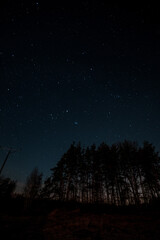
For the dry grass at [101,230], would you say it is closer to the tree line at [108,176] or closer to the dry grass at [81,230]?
the dry grass at [81,230]

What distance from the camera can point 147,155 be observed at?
26219 millimetres

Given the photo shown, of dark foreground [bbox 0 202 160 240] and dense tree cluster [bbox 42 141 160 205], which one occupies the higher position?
dense tree cluster [bbox 42 141 160 205]

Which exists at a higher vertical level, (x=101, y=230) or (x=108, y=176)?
(x=108, y=176)

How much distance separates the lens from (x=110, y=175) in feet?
84.2

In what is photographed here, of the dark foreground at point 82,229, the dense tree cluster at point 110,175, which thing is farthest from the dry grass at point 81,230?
the dense tree cluster at point 110,175

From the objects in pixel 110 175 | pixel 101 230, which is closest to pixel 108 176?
pixel 110 175

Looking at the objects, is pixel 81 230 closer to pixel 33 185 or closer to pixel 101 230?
pixel 101 230

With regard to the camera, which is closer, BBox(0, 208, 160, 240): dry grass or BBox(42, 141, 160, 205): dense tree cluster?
BBox(0, 208, 160, 240): dry grass

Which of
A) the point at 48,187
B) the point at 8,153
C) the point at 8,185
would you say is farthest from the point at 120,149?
the point at 8,185

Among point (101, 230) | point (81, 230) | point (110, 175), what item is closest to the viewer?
point (81, 230)

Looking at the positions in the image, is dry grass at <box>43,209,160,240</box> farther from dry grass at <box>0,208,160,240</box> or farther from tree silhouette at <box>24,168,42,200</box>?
tree silhouette at <box>24,168,42,200</box>

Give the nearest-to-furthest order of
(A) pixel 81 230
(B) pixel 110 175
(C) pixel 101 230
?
(A) pixel 81 230, (C) pixel 101 230, (B) pixel 110 175

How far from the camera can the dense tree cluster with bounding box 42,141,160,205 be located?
81.4 ft

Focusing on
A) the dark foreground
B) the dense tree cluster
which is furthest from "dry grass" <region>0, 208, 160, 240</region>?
the dense tree cluster
